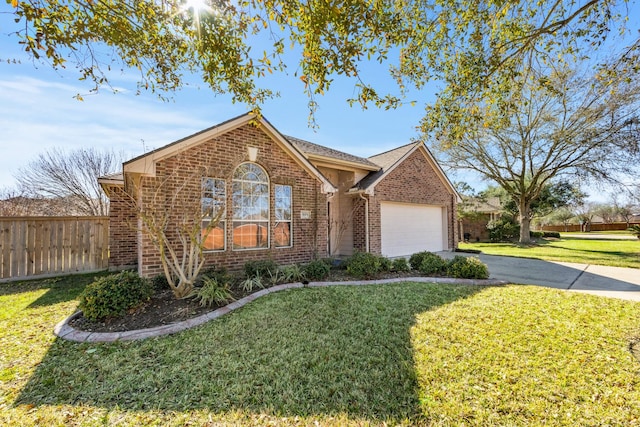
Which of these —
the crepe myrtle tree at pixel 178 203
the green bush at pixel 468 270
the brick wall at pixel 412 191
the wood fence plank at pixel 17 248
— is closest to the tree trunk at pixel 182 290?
the crepe myrtle tree at pixel 178 203

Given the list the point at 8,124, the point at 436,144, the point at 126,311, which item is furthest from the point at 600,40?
the point at 8,124

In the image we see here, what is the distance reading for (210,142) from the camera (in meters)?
7.69

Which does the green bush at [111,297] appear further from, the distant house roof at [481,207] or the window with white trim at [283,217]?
the distant house roof at [481,207]

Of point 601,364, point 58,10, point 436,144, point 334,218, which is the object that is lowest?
point 601,364

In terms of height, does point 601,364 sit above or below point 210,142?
below

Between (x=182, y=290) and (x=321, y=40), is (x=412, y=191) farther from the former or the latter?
(x=182, y=290)

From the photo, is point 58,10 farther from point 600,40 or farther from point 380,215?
point 380,215

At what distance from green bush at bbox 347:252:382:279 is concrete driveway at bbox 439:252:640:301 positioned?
383 cm

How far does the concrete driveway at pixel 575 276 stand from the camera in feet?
23.1

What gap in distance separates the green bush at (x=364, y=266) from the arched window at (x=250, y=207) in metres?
2.76

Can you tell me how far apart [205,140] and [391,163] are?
840cm

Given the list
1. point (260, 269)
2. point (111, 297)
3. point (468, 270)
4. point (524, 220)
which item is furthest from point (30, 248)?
point (524, 220)

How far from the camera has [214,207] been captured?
767 cm

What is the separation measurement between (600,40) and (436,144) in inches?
551
